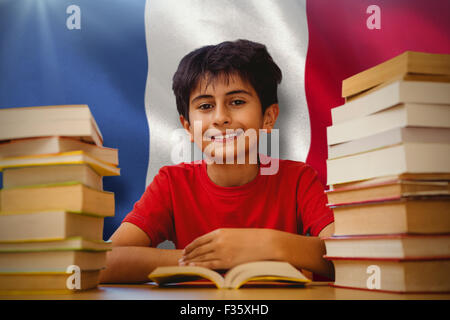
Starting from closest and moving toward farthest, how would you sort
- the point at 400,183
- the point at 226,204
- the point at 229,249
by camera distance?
the point at 400,183
the point at 229,249
the point at 226,204

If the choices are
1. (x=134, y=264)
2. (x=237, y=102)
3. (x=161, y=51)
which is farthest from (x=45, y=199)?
(x=161, y=51)

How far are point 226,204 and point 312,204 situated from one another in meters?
0.28

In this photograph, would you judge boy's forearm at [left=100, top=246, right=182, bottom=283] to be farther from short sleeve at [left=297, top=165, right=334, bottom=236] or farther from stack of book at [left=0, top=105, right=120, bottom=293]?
short sleeve at [left=297, top=165, right=334, bottom=236]

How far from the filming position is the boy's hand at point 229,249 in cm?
90

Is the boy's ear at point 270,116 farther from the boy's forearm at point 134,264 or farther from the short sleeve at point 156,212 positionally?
the boy's forearm at point 134,264

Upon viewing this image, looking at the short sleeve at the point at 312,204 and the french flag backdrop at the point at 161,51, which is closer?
the short sleeve at the point at 312,204

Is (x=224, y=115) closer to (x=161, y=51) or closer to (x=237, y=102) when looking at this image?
(x=237, y=102)

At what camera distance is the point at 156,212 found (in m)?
1.31

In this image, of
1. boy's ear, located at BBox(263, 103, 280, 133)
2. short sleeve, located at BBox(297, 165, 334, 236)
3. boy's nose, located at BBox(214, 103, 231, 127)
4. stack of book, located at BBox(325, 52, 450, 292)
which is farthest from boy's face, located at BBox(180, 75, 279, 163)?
stack of book, located at BBox(325, 52, 450, 292)

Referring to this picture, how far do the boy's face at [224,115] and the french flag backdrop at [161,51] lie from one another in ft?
0.74

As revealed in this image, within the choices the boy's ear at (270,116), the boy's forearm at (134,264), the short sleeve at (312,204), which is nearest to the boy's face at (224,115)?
the boy's ear at (270,116)

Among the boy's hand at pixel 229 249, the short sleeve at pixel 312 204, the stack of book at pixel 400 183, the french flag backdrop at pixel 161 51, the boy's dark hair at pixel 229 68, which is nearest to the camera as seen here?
the stack of book at pixel 400 183

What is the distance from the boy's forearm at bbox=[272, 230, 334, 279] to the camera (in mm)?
937

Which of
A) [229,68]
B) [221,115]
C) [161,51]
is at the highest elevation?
[161,51]
